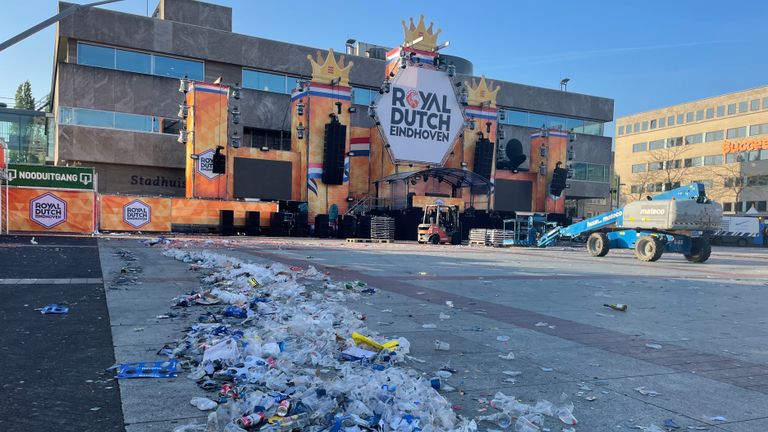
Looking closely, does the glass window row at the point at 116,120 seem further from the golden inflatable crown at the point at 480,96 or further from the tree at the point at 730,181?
the tree at the point at 730,181

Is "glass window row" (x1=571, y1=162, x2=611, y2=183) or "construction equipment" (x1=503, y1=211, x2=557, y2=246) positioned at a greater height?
"glass window row" (x1=571, y1=162, x2=611, y2=183)

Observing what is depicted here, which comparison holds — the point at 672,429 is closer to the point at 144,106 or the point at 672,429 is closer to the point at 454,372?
the point at 454,372

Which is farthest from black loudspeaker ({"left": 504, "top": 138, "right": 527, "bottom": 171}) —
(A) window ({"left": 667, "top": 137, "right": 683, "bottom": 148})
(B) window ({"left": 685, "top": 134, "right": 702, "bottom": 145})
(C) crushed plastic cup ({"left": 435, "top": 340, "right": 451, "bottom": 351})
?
(C) crushed plastic cup ({"left": 435, "top": 340, "right": 451, "bottom": 351})

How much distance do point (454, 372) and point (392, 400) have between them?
1.33 m

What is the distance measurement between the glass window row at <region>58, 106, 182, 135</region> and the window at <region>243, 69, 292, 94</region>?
281 inches

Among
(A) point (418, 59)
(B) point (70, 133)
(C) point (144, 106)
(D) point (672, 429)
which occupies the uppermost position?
(A) point (418, 59)

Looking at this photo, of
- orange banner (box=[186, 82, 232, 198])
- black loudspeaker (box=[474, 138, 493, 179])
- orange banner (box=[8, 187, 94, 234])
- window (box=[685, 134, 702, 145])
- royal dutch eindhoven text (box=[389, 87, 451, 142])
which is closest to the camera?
orange banner (box=[8, 187, 94, 234])

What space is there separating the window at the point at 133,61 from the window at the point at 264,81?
25.3 ft

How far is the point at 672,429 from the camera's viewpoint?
12.5ft

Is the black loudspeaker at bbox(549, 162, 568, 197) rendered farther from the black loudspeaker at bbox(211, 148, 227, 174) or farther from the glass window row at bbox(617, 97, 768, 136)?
the glass window row at bbox(617, 97, 768, 136)

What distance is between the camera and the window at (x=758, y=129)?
2803 inches

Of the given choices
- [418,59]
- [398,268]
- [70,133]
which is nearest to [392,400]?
[398,268]

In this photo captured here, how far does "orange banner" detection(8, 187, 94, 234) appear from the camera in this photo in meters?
24.2

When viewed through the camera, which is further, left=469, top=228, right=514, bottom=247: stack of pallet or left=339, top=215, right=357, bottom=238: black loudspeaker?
left=339, top=215, right=357, bottom=238: black loudspeaker
